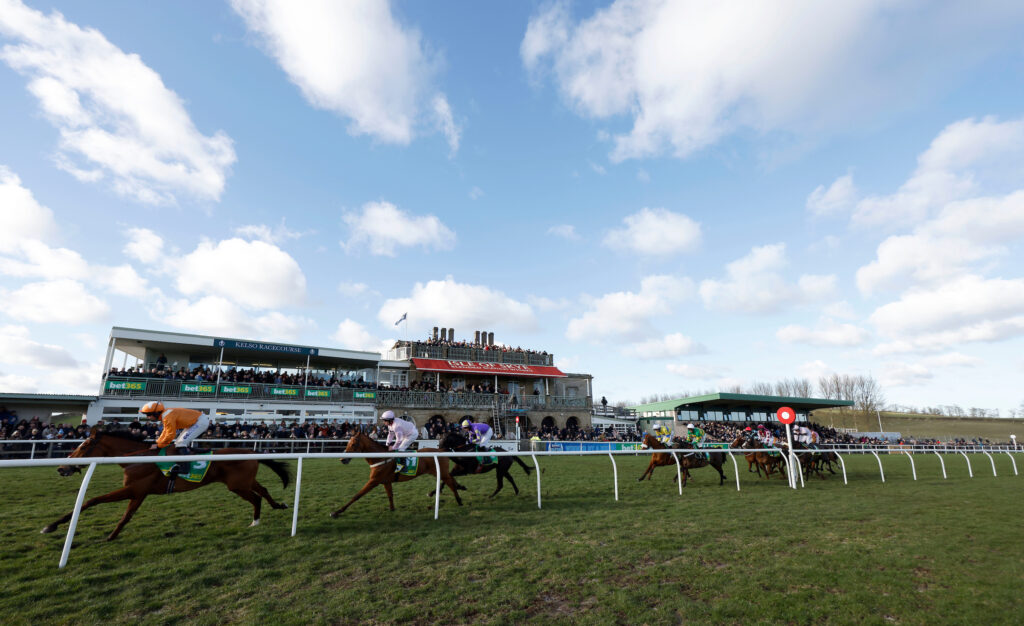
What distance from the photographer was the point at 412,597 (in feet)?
12.5

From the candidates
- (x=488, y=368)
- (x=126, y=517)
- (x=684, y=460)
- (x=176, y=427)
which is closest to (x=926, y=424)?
(x=488, y=368)

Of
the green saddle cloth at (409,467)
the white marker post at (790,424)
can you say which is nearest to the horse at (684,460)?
the white marker post at (790,424)

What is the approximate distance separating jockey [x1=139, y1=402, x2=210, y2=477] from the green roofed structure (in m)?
33.0

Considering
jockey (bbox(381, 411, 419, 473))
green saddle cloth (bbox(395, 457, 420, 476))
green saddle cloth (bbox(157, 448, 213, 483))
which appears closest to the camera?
green saddle cloth (bbox(157, 448, 213, 483))

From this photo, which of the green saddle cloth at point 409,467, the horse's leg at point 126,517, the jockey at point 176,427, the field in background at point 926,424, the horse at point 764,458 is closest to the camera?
the horse's leg at point 126,517

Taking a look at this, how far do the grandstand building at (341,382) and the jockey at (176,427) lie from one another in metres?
17.2

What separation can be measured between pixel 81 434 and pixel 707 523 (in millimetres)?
18717

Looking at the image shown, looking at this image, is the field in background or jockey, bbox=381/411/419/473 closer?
jockey, bbox=381/411/419/473

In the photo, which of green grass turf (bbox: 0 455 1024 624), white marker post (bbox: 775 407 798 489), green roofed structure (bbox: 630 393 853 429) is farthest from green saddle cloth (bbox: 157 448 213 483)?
green roofed structure (bbox: 630 393 853 429)

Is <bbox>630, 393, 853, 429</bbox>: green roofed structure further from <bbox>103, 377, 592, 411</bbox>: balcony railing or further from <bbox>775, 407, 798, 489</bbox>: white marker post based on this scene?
<bbox>775, 407, 798, 489</bbox>: white marker post

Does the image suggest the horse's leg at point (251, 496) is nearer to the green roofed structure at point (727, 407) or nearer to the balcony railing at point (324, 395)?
the balcony railing at point (324, 395)

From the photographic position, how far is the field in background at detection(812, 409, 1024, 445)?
217ft

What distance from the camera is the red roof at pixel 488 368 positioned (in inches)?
1155

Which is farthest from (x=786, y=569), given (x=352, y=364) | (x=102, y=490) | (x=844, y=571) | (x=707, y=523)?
(x=352, y=364)
